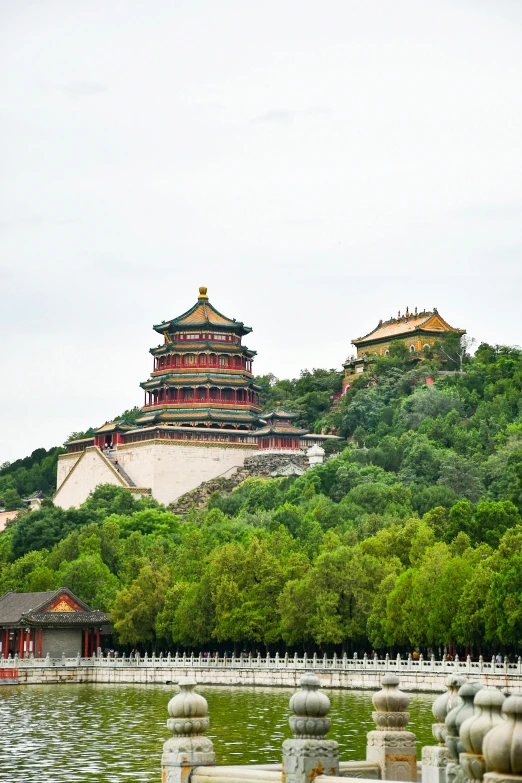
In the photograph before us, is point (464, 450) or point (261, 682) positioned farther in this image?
point (464, 450)

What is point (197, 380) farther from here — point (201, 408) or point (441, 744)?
point (441, 744)

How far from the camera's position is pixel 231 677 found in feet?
215

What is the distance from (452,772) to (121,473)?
9914 cm

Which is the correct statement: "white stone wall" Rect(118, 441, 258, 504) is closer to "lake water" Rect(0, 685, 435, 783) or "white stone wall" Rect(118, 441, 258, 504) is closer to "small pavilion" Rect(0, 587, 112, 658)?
"small pavilion" Rect(0, 587, 112, 658)

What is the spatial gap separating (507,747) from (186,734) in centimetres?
595

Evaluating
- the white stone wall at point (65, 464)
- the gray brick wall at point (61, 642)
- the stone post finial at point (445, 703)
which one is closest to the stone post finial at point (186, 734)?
the stone post finial at point (445, 703)

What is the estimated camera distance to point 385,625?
61.9 m

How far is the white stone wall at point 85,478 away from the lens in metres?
114

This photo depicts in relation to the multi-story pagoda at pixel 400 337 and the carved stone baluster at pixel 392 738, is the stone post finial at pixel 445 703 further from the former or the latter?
the multi-story pagoda at pixel 400 337

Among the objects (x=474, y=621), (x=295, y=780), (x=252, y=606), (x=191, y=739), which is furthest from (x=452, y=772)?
(x=252, y=606)

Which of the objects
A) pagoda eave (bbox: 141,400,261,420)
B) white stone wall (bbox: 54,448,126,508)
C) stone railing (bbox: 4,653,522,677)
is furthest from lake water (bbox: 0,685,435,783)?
pagoda eave (bbox: 141,400,261,420)

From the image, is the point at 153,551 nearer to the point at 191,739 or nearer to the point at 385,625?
the point at 385,625

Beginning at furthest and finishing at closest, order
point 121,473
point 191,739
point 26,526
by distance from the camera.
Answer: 1. point 121,473
2. point 26,526
3. point 191,739

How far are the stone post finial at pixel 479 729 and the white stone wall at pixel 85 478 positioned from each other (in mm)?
98835
